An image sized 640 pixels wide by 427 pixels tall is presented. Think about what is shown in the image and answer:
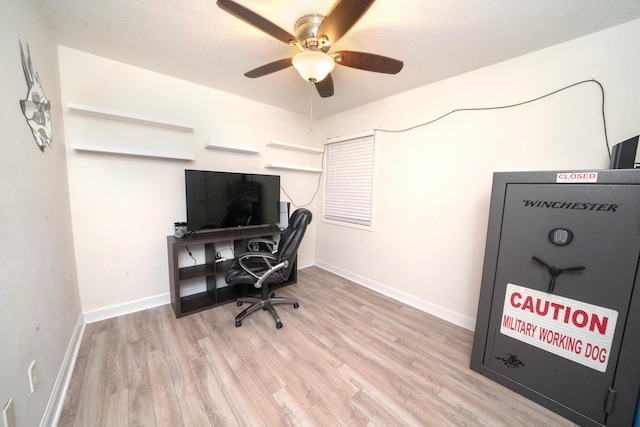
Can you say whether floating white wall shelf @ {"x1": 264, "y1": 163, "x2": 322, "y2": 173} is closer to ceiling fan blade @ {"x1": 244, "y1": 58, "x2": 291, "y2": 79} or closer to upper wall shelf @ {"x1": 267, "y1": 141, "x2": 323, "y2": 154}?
upper wall shelf @ {"x1": 267, "y1": 141, "x2": 323, "y2": 154}

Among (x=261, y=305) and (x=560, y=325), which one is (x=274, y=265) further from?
(x=560, y=325)

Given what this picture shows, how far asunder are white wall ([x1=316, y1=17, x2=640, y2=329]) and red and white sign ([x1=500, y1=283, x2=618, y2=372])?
0.63 meters

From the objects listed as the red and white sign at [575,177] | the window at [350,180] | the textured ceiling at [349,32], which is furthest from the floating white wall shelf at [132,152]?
the red and white sign at [575,177]

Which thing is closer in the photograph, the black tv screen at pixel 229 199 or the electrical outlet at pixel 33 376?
the electrical outlet at pixel 33 376

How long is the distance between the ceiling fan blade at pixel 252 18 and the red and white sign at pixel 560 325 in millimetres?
2162

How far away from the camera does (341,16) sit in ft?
3.61

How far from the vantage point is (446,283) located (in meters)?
2.21

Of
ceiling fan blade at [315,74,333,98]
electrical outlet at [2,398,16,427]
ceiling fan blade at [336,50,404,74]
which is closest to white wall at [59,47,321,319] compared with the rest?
ceiling fan blade at [315,74,333,98]

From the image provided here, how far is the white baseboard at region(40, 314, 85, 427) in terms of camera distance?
112 centimetres

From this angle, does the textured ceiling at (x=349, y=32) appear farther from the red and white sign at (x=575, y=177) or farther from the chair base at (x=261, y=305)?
the chair base at (x=261, y=305)

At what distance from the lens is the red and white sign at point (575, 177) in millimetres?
1158

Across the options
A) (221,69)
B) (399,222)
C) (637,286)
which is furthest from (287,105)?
(637,286)

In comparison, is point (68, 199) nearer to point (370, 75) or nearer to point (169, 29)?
point (169, 29)

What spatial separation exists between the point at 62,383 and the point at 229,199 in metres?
1.74
